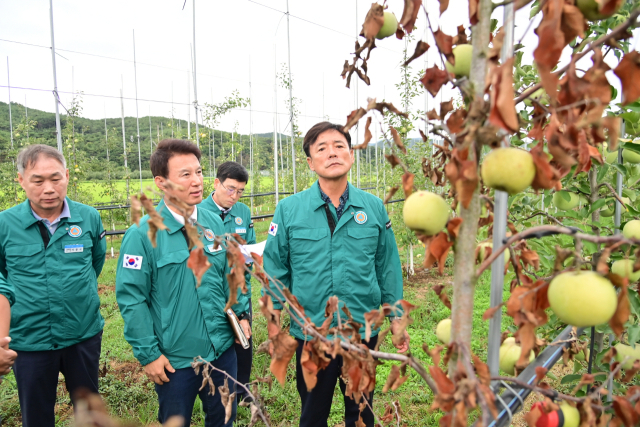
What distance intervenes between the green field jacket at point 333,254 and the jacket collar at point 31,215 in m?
1.23

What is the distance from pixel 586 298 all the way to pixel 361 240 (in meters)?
1.53

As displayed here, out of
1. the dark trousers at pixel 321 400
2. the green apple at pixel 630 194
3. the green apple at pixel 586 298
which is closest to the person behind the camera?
the green apple at pixel 586 298

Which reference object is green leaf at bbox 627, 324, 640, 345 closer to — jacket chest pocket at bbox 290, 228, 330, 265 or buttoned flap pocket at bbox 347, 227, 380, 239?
buttoned flap pocket at bbox 347, 227, 380, 239

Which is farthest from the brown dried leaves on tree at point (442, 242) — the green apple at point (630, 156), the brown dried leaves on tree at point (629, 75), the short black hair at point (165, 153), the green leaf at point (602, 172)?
the short black hair at point (165, 153)

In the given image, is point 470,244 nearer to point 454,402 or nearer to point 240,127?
point 454,402

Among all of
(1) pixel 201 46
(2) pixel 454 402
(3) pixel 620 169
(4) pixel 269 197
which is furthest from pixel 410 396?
(4) pixel 269 197

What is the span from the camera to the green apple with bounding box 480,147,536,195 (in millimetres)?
625

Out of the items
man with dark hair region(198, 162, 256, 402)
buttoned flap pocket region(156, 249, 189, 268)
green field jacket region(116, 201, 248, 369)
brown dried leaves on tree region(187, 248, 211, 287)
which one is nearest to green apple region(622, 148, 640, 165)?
brown dried leaves on tree region(187, 248, 211, 287)

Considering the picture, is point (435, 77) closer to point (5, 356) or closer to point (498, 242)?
point (498, 242)

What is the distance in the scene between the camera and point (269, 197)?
52.7ft

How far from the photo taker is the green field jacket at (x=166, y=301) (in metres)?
1.88

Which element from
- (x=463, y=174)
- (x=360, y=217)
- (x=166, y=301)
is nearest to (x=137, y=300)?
(x=166, y=301)

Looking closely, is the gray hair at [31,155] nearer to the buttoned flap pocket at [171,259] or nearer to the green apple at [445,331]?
the buttoned flap pocket at [171,259]

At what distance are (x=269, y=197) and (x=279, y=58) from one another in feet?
26.5
